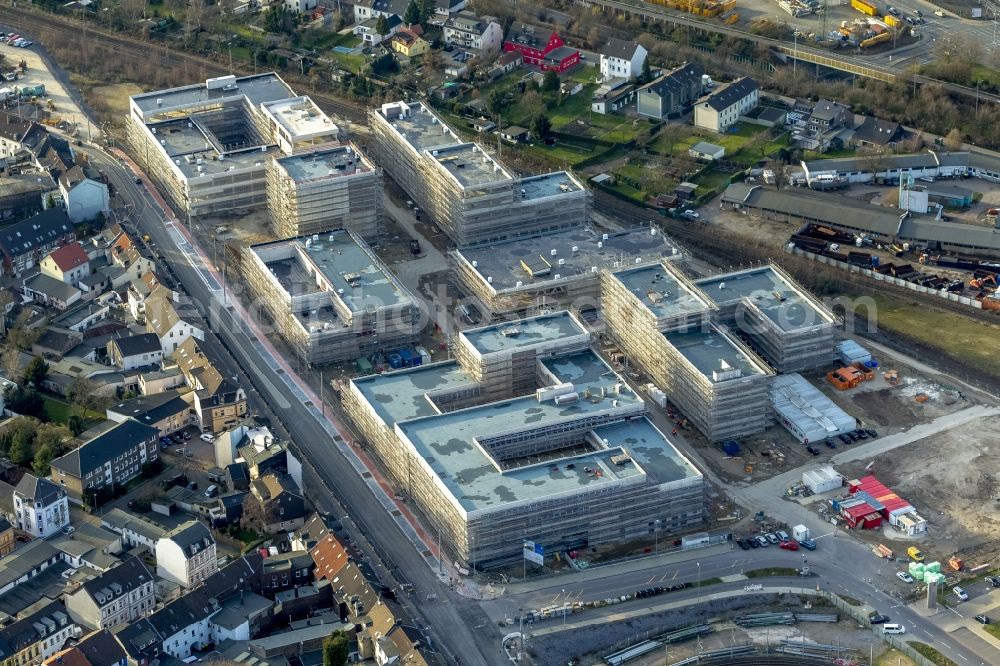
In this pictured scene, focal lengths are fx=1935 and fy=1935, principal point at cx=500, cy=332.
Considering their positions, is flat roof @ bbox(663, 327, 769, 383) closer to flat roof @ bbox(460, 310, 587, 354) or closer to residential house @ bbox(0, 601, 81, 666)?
flat roof @ bbox(460, 310, 587, 354)

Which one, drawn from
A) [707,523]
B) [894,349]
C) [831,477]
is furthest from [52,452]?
[894,349]

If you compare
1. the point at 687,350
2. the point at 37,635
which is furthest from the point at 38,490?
the point at 687,350

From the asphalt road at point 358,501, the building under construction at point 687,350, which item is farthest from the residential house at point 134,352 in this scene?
the building under construction at point 687,350

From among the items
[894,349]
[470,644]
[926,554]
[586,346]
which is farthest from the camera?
[894,349]

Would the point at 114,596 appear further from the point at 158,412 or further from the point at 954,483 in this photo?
the point at 954,483

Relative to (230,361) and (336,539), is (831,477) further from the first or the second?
(230,361)

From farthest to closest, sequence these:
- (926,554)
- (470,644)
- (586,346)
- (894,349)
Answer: (894,349) → (586,346) → (926,554) → (470,644)

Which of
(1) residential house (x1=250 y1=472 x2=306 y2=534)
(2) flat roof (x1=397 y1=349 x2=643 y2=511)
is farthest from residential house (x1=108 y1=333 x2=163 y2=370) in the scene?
(2) flat roof (x1=397 y1=349 x2=643 y2=511)
